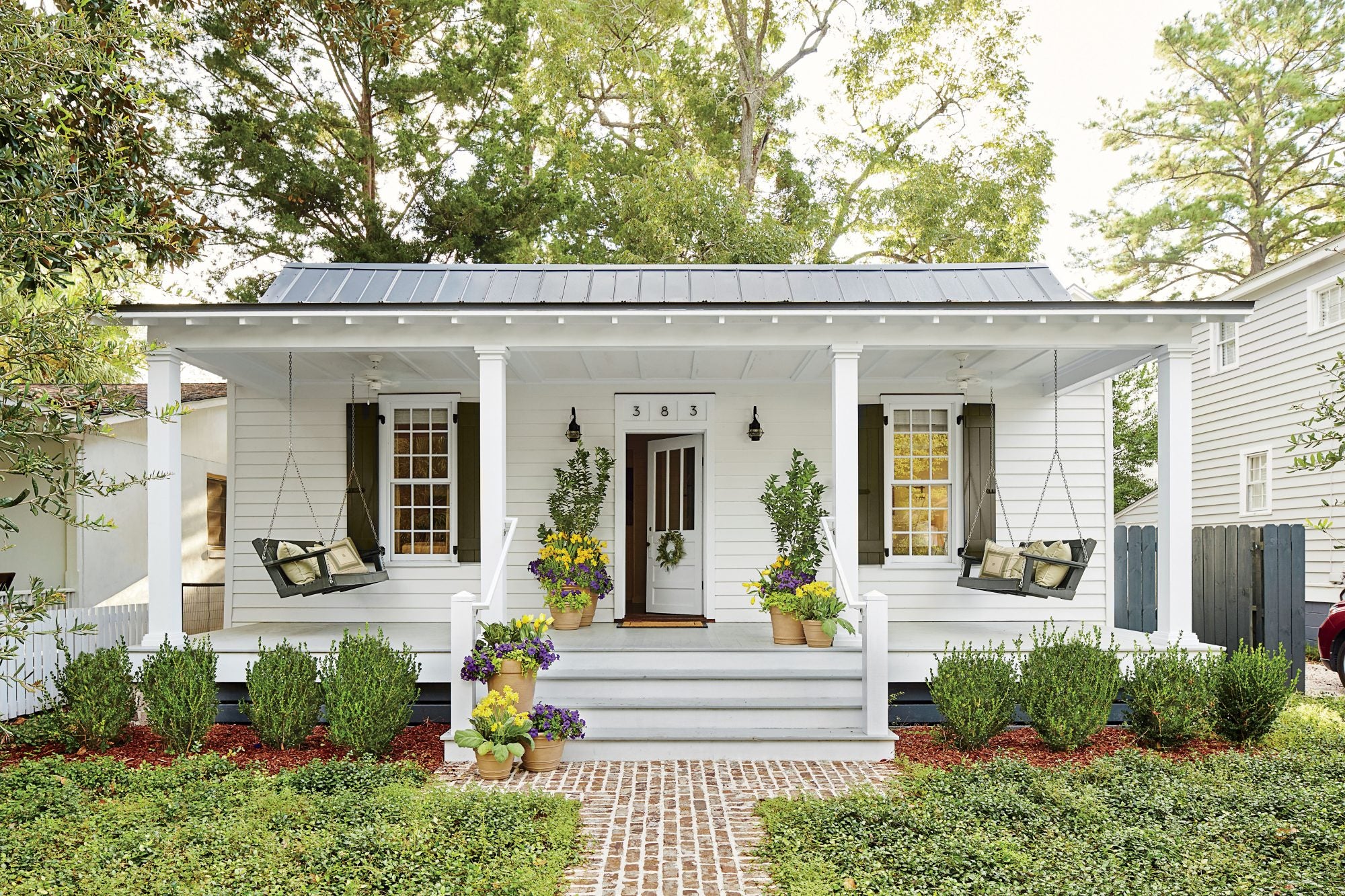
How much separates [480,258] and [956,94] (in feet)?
33.3

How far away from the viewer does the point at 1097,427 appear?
30.7 feet

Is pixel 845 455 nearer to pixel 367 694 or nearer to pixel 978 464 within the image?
pixel 978 464

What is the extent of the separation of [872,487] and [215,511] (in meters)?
9.06

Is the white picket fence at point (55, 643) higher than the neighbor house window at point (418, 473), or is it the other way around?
the neighbor house window at point (418, 473)

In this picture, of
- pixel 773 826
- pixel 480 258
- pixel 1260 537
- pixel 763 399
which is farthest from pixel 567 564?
pixel 480 258

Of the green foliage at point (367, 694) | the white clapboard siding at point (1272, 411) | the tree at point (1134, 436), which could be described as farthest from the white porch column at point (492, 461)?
the tree at point (1134, 436)

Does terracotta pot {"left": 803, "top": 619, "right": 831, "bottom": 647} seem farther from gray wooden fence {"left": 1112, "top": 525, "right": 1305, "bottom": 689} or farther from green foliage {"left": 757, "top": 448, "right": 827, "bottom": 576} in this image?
gray wooden fence {"left": 1112, "top": 525, "right": 1305, "bottom": 689}

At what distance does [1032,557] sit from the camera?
7453 millimetres

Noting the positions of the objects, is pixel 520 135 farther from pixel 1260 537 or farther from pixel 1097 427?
pixel 1260 537

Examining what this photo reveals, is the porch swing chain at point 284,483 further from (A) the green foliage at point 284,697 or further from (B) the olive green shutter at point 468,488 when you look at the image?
(A) the green foliage at point 284,697

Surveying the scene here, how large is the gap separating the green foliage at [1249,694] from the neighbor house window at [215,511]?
456 inches

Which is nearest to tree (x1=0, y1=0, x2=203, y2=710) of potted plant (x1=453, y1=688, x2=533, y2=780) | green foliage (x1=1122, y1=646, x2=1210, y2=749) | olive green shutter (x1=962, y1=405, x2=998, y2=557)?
potted plant (x1=453, y1=688, x2=533, y2=780)

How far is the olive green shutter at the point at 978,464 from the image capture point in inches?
359

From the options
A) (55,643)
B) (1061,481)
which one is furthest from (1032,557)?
(55,643)
